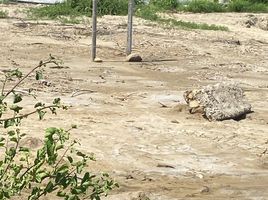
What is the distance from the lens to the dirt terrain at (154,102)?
6277 millimetres

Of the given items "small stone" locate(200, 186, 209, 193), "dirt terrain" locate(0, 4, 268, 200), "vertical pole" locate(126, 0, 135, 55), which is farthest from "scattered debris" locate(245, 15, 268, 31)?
"small stone" locate(200, 186, 209, 193)

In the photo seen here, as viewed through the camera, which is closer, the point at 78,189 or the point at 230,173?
the point at 78,189

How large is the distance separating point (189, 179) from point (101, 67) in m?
7.00

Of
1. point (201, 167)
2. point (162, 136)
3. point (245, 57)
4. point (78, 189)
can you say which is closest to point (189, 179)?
point (201, 167)

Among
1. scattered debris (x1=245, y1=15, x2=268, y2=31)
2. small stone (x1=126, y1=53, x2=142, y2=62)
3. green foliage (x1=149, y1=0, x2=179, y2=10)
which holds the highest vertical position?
green foliage (x1=149, y1=0, x2=179, y2=10)

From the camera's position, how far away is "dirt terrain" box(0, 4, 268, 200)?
6.28m

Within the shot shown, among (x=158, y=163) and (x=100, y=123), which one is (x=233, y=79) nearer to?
(x=100, y=123)

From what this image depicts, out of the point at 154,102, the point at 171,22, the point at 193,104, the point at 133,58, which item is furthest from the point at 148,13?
the point at 193,104

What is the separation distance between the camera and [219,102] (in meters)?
8.86

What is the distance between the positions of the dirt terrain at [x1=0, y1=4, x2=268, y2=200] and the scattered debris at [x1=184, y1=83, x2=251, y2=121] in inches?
5.8

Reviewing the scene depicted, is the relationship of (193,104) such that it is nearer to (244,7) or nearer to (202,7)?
(202,7)

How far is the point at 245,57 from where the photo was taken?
16.1 metres

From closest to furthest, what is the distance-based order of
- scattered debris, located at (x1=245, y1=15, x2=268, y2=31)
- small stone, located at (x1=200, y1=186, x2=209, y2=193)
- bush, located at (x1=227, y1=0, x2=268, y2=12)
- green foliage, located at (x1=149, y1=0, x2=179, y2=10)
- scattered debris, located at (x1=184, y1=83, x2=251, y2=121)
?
small stone, located at (x1=200, y1=186, x2=209, y2=193) < scattered debris, located at (x1=184, y1=83, x2=251, y2=121) < scattered debris, located at (x1=245, y1=15, x2=268, y2=31) < green foliage, located at (x1=149, y1=0, x2=179, y2=10) < bush, located at (x1=227, y1=0, x2=268, y2=12)

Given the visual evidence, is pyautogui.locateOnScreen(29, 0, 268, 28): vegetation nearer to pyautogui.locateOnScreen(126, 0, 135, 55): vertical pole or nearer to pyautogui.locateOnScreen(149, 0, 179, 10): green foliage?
pyautogui.locateOnScreen(149, 0, 179, 10): green foliage
